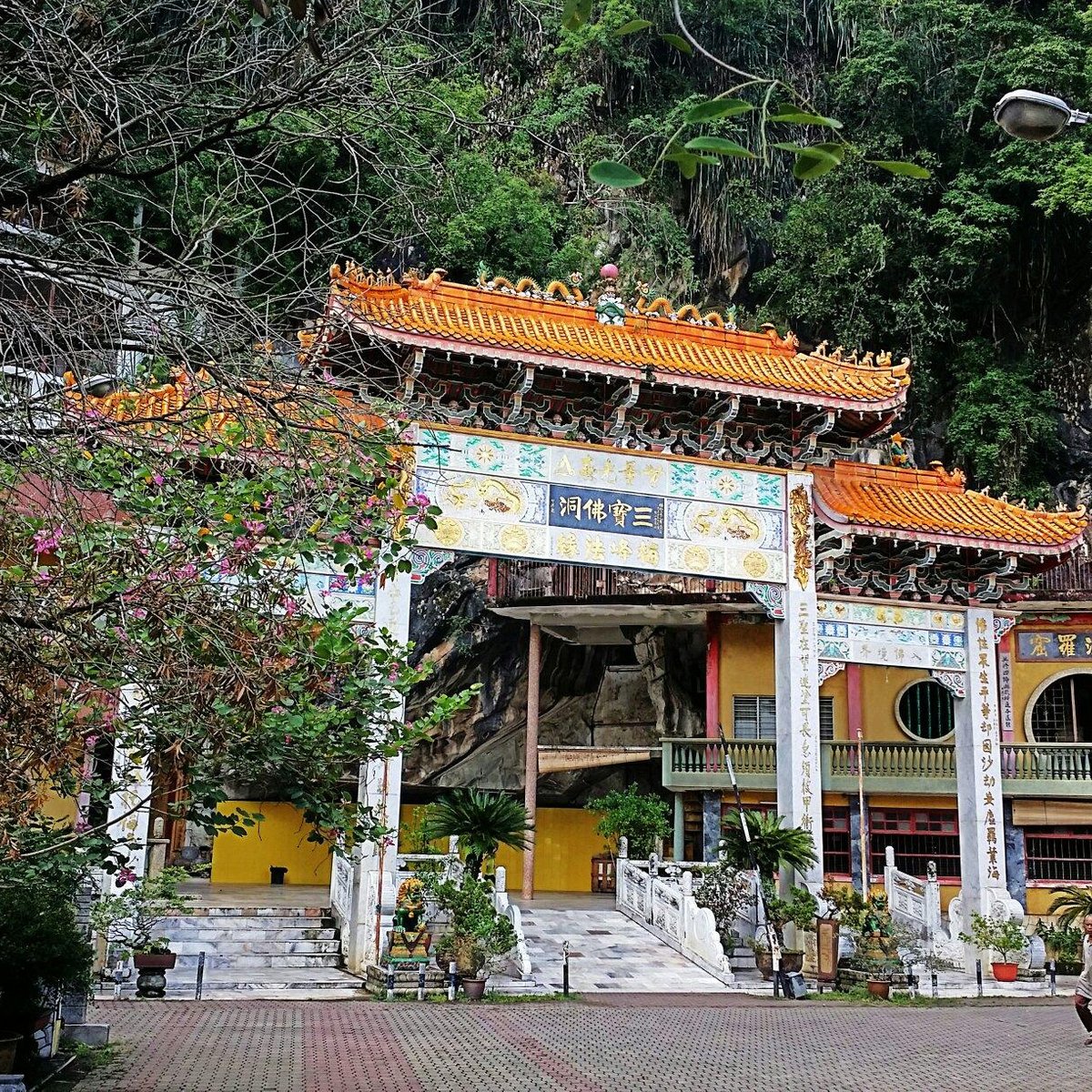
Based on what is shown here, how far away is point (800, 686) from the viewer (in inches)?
653

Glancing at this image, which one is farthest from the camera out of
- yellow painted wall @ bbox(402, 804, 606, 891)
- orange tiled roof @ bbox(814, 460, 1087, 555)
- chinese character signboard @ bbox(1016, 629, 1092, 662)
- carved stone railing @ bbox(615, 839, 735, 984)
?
yellow painted wall @ bbox(402, 804, 606, 891)

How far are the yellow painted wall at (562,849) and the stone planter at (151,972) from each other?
14.6 m

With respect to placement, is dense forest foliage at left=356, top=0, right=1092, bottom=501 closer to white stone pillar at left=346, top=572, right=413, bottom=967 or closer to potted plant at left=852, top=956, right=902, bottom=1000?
potted plant at left=852, top=956, right=902, bottom=1000

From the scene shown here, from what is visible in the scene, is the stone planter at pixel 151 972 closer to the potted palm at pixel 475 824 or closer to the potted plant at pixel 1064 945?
the potted palm at pixel 475 824

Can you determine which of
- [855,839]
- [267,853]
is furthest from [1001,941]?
[267,853]

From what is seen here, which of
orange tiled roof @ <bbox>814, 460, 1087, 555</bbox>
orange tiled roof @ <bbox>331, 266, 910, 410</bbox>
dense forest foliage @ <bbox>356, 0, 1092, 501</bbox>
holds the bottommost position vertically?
orange tiled roof @ <bbox>814, 460, 1087, 555</bbox>

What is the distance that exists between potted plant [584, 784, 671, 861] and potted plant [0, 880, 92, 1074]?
15.1 metres

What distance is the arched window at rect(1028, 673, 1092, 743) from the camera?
2341cm

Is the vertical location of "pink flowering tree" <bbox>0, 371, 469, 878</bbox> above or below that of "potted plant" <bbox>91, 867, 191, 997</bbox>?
above

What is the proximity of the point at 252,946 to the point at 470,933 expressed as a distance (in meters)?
3.68

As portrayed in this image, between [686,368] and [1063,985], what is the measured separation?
9.99 m

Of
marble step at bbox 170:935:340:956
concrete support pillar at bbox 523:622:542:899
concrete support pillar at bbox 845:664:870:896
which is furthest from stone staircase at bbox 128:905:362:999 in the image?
concrete support pillar at bbox 845:664:870:896

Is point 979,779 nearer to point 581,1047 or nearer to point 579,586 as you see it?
point 581,1047

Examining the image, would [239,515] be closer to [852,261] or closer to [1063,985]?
[1063,985]
